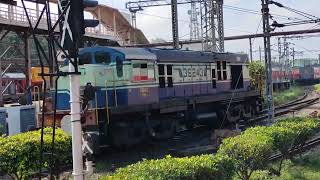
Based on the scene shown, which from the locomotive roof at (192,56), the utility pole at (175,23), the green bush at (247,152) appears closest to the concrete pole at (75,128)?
the green bush at (247,152)

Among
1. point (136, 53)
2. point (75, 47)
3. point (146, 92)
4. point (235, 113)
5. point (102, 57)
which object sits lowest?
point (235, 113)

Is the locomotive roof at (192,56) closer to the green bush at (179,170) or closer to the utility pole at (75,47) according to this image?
the green bush at (179,170)

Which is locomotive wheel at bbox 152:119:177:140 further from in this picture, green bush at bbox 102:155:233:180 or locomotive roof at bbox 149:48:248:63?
green bush at bbox 102:155:233:180

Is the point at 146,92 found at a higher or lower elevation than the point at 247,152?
higher

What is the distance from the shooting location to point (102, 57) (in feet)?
46.2

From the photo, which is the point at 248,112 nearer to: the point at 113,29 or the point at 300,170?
the point at 300,170

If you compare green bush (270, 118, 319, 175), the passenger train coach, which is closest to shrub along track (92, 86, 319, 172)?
the passenger train coach

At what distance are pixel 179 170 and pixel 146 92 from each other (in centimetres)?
893

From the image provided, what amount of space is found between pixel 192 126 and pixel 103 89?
656 centimetres

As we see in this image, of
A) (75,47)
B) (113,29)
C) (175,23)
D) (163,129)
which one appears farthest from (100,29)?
(75,47)

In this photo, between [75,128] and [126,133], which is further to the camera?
[126,133]

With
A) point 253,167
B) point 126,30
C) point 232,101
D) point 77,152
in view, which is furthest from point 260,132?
point 126,30

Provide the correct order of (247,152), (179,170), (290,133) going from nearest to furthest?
(179,170) → (247,152) → (290,133)

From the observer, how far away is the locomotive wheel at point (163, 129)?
15383 millimetres
